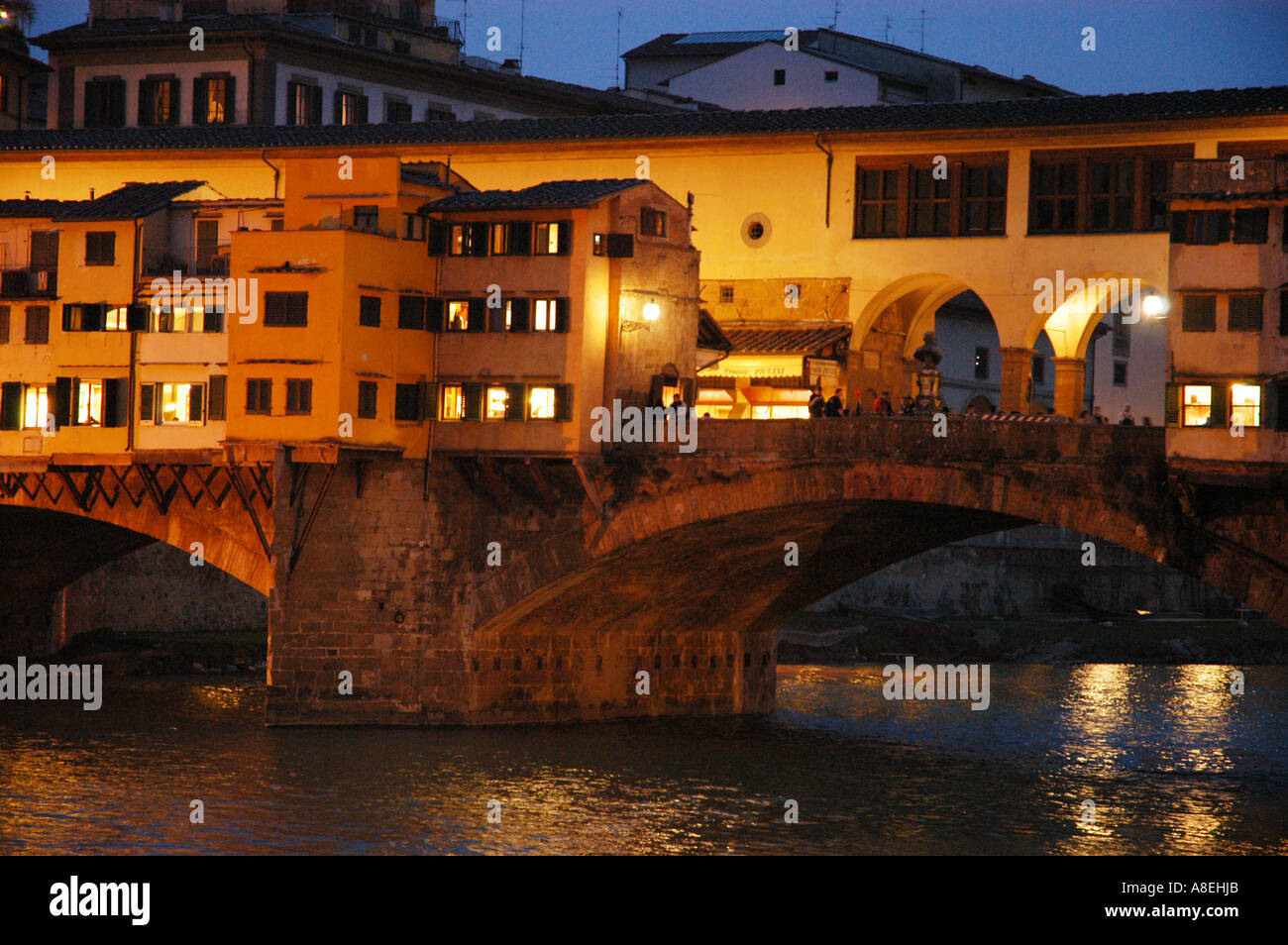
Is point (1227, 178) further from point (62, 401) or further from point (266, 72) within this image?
point (266, 72)

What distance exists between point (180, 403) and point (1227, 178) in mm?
22618

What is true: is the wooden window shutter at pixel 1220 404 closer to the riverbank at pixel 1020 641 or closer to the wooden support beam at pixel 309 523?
the wooden support beam at pixel 309 523

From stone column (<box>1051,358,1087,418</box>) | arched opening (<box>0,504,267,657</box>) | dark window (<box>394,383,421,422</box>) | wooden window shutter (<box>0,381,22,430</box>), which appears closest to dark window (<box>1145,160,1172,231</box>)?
stone column (<box>1051,358,1087,418</box>)

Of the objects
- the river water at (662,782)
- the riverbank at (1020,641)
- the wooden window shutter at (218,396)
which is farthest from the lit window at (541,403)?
the riverbank at (1020,641)

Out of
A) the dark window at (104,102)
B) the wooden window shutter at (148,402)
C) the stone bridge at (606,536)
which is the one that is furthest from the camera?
the dark window at (104,102)

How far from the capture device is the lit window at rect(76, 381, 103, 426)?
159 feet

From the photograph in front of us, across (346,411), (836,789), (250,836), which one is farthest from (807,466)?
(250,836)

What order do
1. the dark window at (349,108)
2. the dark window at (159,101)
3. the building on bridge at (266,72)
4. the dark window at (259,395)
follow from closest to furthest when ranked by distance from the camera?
1. the dark window at (259,395)
2. the building on bridge at (266,72)
3. the dark window at (159,101)
4. the dark window at (349,108)

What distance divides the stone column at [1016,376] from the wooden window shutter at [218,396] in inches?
652

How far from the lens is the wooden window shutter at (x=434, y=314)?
45.5 m

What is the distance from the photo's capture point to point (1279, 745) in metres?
48.2

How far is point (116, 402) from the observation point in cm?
4841

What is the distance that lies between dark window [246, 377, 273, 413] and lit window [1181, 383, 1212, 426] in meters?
18.4
